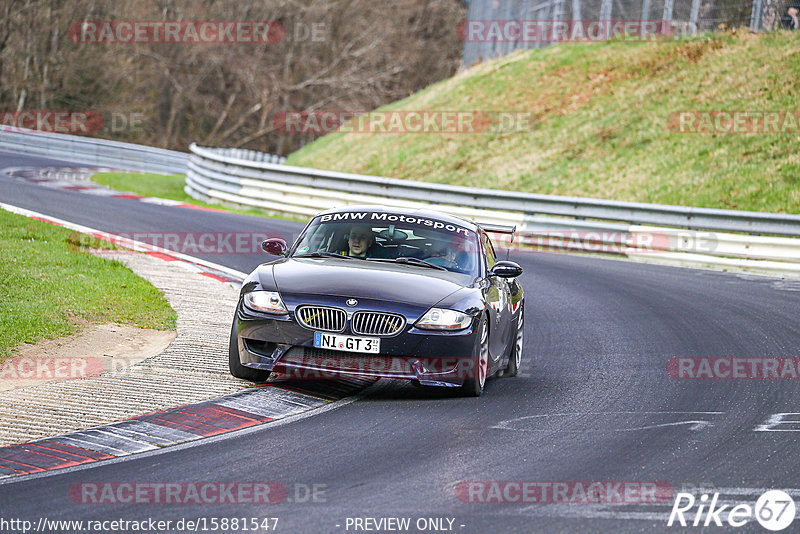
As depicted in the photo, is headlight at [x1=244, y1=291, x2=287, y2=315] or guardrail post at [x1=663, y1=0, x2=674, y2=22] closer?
headlight at [x1=244, y1=291, x2=287, y2=315]

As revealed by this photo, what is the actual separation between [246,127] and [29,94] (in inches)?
442

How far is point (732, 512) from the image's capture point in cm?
579

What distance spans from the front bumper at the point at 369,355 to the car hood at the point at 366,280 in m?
0.22

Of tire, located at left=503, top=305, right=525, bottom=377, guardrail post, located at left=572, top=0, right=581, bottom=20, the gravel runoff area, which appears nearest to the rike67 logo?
the gravel runoff area

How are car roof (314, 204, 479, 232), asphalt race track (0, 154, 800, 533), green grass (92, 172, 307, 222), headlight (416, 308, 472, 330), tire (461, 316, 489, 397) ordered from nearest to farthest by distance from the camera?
asphalt race track (0, 154, 800, 533)
headlight (416, 308, 472, 330)
tire (461, 316, 489, 397)
car roof (314, 204, 479, 232)
green grass (92, 172, 307, 222)

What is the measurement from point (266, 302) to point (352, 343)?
78cm

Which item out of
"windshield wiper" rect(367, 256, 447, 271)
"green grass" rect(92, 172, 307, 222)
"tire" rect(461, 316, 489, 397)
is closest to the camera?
"tire" rect(461, 316, 489, 397)

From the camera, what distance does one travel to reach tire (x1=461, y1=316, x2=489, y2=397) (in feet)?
28.0

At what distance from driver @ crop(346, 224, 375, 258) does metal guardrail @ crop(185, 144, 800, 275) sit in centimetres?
1229

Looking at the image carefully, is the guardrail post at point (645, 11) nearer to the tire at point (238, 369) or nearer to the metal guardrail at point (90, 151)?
the metal guardrail at point (90, 151)

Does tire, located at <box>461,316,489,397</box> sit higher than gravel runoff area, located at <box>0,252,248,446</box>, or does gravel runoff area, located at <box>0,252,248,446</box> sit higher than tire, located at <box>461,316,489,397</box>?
tire, located at <box>461,316,489,397</box>

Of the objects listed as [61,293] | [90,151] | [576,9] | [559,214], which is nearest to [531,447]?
[61,293]

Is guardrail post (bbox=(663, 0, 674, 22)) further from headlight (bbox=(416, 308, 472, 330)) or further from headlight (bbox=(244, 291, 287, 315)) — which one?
headlight (bbox=(244, 291, 287, 315))

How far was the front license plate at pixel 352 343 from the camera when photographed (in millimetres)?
8180
